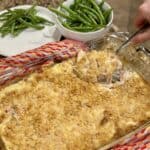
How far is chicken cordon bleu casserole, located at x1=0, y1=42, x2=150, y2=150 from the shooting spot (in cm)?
108

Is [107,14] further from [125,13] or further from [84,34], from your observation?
[125,13]

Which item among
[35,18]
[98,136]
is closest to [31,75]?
[98,136]

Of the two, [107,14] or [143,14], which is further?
[107,14]

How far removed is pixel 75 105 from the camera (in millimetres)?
1155

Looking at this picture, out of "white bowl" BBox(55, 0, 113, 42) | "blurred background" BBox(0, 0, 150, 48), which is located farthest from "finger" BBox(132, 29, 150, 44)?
"blurred background" BBox(0, 0, 150, 48)

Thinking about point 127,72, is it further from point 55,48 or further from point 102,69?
point 55,48

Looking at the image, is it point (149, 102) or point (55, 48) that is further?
point (55, 48)

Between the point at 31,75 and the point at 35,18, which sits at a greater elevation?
the point at 31,75

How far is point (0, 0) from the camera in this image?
1.92 metres

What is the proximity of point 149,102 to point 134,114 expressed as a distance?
0.07 meters

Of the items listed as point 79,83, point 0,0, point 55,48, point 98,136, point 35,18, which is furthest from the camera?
point 0,0

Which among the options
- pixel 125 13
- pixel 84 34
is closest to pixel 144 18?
pixel 84 34

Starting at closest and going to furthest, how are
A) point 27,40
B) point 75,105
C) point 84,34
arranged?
point 75,105
point 84,34
point 27,40

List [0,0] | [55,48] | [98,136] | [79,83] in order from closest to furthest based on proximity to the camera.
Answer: [98,136]
[79,83]
[55,48]
[0,0]
